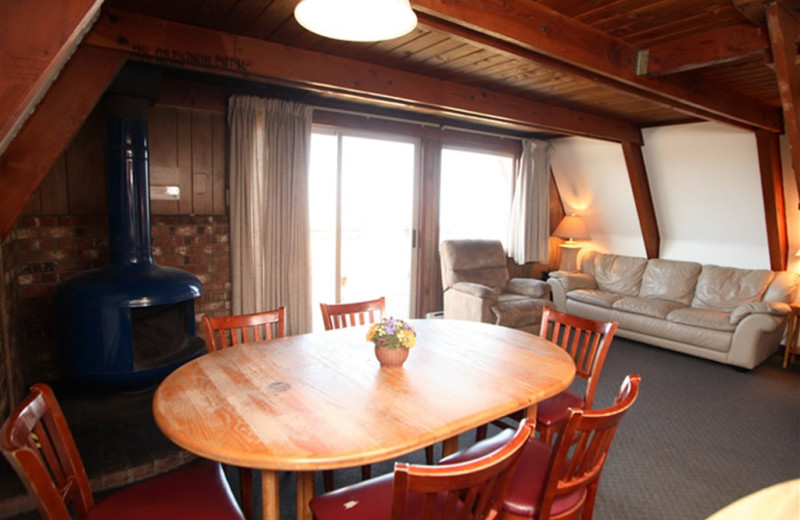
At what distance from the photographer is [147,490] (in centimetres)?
145

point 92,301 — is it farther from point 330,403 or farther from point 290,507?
point 330,403

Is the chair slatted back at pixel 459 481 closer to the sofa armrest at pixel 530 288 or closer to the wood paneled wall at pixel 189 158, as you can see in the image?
the wood paneled wall at pixel 189 158

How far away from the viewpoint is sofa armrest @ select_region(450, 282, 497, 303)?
4.30 meters

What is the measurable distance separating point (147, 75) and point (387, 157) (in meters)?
2.45

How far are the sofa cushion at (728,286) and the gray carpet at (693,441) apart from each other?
687 millimetres

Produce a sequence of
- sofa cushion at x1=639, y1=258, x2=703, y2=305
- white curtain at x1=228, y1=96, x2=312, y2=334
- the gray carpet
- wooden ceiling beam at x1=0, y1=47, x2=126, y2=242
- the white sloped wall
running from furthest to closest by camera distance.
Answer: sofa cushion at x1=639, y1=258, x2=703, y2=305 → the white sloped wall → white curtain at x1=228, y1=96, x2=312, y2=334 → the gray carpet → wooden ceiling beam at x1=0, y1=47, x2=126, y2=242

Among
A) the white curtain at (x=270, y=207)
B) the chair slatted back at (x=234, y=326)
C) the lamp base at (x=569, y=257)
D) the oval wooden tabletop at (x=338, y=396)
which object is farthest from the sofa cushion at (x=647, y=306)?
the chair slatted back at (x=234, y=326)

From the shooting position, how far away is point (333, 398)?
1556 millimetres

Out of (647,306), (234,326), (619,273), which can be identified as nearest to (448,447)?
(234,326)

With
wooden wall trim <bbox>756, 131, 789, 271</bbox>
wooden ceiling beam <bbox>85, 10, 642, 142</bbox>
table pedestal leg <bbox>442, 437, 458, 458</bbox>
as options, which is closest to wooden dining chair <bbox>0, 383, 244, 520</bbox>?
table pedestal leg <bbox>442, 437, 458, 458</bbox>

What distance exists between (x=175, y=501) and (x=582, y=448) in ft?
4.11

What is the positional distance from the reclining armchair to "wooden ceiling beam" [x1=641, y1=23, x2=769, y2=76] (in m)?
2.27

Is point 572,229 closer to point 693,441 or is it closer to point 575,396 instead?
point 693,441

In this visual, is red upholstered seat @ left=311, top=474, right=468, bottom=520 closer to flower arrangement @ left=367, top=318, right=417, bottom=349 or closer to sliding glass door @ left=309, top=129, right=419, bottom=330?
flower arrangement @ left=367, top=318, right=417, bottom=349
